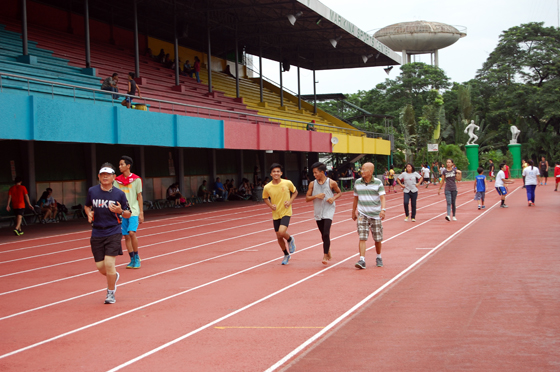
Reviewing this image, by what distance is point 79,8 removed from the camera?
31.7 meters

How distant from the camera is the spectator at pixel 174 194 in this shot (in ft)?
92.4

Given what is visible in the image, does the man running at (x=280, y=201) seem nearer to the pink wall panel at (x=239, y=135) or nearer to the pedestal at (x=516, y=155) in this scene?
the pink wall panel at (x=239, y=135)

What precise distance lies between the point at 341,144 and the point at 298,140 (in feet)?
21.8

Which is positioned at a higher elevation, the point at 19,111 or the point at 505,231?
the point at 19,111

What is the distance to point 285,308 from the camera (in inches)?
291

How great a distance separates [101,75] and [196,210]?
720cm

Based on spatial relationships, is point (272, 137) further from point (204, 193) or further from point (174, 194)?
point (174, 194)

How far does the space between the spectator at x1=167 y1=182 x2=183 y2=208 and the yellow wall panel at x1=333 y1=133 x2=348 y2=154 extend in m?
13.3

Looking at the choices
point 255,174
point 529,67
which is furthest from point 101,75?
point 529,67

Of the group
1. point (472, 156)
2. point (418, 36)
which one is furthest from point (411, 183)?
point (418, 36)

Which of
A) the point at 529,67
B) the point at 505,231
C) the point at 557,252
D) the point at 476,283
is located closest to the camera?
the point at 476,283

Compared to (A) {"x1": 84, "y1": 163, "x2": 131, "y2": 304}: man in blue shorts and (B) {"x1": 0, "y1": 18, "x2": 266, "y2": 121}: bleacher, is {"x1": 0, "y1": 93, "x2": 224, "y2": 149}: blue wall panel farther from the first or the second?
(A) {"x1": 84, "y1": 163, "x2": 131, "y2": 304}: man in blue shorts

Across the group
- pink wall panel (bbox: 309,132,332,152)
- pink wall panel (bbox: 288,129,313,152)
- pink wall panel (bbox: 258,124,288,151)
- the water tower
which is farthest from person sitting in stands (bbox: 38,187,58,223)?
the water tower

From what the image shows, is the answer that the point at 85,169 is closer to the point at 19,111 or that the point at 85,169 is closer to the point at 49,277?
the point at 19,111
